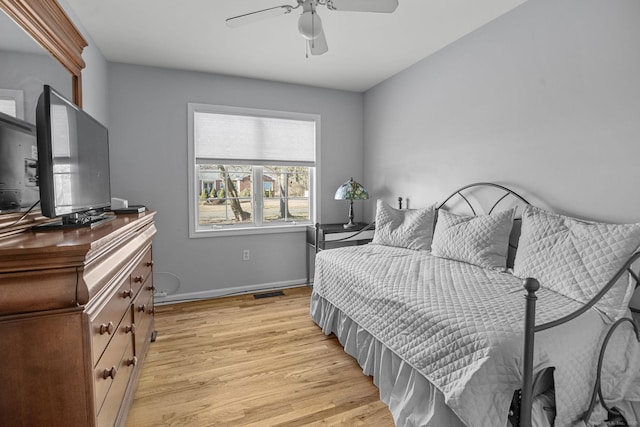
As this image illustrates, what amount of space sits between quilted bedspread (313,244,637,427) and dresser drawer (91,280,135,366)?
53.3 inches

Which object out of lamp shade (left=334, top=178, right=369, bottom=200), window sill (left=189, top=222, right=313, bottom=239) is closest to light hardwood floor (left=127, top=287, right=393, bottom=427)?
window sill (left=189, top=222, right=313, bottom=239)

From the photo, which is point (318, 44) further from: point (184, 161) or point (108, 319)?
point (184, 161)

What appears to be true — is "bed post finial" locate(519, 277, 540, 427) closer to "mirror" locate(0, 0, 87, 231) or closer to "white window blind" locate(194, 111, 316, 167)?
"mirror" locate(0, 0, 87, 231)

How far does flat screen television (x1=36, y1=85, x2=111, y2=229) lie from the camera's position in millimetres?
1201

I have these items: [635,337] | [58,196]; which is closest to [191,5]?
[58,196]

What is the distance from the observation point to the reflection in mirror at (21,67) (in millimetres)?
1301

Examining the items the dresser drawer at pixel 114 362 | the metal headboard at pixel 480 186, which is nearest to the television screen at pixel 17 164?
the dresser drawer at pixel 114 362

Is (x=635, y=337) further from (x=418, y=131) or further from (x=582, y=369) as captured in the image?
(x=418, y=131)

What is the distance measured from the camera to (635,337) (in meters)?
1.49

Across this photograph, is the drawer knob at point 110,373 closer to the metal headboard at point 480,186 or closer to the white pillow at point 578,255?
the white pillow at point 578,255

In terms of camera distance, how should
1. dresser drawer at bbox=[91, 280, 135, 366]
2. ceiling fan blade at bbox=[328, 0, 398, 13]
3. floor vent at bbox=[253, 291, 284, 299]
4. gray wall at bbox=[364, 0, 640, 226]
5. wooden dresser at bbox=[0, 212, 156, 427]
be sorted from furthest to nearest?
floor vent at bbox=[253, 291, 284, 299] < gray wall at bbox=[364, 0, 640, 226] < ceiling fan blade at bbox=[328, 0, 398, 13] < dresser drawer at bbox=[91, 280, 135, 366] < wooden dresser at bbox=[0, 212, 156, 427]

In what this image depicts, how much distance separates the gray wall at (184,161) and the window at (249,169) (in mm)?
99

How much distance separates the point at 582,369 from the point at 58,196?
7.16ft

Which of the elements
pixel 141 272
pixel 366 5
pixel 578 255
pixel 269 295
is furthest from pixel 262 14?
pixel 269 295
